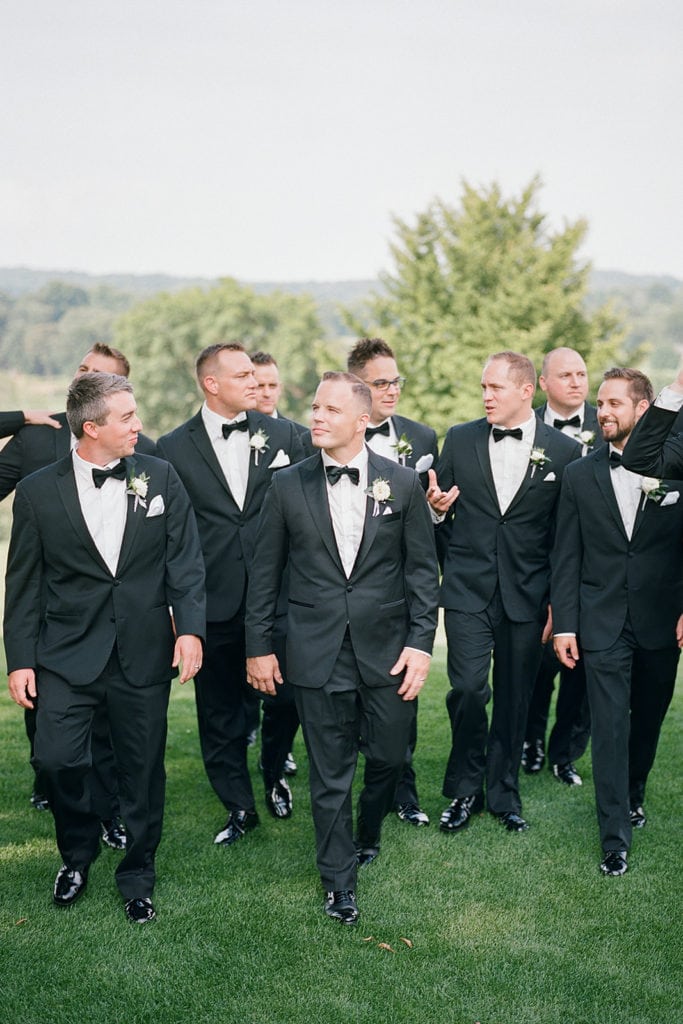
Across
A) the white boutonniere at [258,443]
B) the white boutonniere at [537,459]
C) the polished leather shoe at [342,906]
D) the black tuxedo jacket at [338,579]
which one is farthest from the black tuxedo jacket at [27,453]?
the polished leather shoe at [342,906]

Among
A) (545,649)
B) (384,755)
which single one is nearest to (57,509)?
(384,755)

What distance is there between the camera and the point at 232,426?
241 inches

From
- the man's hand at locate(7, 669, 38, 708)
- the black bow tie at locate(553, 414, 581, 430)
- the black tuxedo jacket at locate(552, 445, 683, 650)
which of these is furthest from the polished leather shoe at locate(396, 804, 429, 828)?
the black bow tie at locate(553, 414, 581, 430)

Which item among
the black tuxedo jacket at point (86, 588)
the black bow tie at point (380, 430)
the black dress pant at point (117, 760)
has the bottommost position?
the black dress pant at point (117, 760)

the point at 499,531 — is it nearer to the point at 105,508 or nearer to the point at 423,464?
the point at 423,464

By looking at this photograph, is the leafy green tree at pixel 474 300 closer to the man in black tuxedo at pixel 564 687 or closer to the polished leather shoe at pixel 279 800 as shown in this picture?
the man in black tuxedo at pixel 564 687

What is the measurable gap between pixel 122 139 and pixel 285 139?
15.2m

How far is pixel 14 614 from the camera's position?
4.97 meters

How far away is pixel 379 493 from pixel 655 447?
52.4 inches

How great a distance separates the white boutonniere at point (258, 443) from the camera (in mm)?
6133

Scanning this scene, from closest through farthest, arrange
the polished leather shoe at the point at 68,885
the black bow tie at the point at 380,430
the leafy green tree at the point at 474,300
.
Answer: the polished leather shoe at the point at 68,885 < the black bow tie at the point at 380,430 < the leafy green tree at the point at 474,300

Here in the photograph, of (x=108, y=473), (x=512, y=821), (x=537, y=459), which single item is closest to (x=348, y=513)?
(x=108, y=473)

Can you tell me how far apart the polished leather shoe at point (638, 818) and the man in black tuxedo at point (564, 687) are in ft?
2.38

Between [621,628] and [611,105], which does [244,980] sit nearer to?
[621,628]
